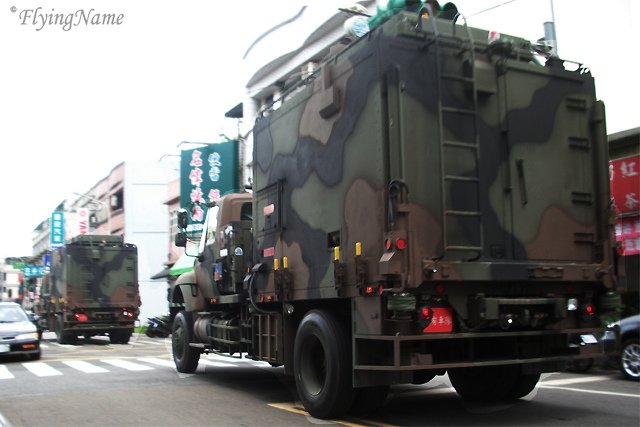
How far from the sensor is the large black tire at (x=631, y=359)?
1063 cm

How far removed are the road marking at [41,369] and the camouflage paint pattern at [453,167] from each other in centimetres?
752

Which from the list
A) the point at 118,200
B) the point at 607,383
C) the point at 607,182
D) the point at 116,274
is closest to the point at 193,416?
the point at 607,182

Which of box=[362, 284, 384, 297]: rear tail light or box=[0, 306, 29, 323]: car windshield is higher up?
box=[362, 284, 384, 297]: rear tail light

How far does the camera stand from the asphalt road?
7.39 metres

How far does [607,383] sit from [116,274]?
17196 millimetres

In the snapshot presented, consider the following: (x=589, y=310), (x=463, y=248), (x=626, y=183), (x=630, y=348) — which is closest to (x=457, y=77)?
(x=463, y=248)

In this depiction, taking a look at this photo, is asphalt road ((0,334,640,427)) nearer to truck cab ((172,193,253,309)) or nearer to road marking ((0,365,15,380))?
road marking ((0,365,15,380))

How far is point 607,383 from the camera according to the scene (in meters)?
10.4

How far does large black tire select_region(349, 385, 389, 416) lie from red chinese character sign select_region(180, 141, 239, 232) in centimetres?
2378

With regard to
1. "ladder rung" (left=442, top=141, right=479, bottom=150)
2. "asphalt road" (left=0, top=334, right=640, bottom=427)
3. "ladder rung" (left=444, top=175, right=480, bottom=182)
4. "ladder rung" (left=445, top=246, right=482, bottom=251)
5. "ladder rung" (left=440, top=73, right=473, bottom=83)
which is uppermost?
"ladder rung" (left=440, top=73, right=473, bottom=83)

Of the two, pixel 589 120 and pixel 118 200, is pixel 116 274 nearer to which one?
pixel 589 120

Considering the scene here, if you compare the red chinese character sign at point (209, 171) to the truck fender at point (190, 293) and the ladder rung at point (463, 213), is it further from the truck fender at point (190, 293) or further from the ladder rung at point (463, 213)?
the ladder rung at point (463, 213)

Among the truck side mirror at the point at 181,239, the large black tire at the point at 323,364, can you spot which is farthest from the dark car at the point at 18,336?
the large black tire at the point at 323,364

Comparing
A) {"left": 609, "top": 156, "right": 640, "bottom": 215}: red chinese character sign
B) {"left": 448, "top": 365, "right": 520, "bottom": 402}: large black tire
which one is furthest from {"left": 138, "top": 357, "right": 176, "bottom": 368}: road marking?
{"left": 609, "top": 156, "right": 640, "bottom": 215}: red chinese character sign
